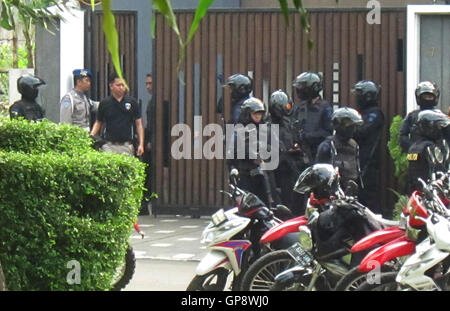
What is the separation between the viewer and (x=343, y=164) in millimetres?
10414

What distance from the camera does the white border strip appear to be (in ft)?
43.9

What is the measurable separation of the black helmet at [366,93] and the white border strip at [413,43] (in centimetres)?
96

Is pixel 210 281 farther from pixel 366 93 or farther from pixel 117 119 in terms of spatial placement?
pixel 117 119

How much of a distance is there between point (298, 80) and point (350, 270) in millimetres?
5478

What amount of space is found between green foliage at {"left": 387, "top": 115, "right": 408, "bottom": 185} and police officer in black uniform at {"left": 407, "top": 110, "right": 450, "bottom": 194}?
7.53 ft

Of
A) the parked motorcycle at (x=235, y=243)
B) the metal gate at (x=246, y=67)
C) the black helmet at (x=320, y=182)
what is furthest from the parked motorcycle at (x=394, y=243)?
the metal gate at (x=246, y=67)

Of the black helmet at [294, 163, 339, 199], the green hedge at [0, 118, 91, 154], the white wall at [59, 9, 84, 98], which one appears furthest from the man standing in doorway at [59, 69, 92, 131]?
the black helmet at [294, 163, 339, 199]

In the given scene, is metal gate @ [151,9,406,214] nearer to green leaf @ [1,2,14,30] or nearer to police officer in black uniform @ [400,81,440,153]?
police officer in black uniform @ [400,81,440,153]

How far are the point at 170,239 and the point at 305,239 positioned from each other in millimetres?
5551

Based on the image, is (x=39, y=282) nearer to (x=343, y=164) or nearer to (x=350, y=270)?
(x=350, y=270)

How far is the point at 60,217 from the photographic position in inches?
273

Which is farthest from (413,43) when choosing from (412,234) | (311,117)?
(412,234)

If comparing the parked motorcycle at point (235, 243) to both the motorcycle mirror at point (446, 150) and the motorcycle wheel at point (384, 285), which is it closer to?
the motorcycle wheel at point (384, 285)
